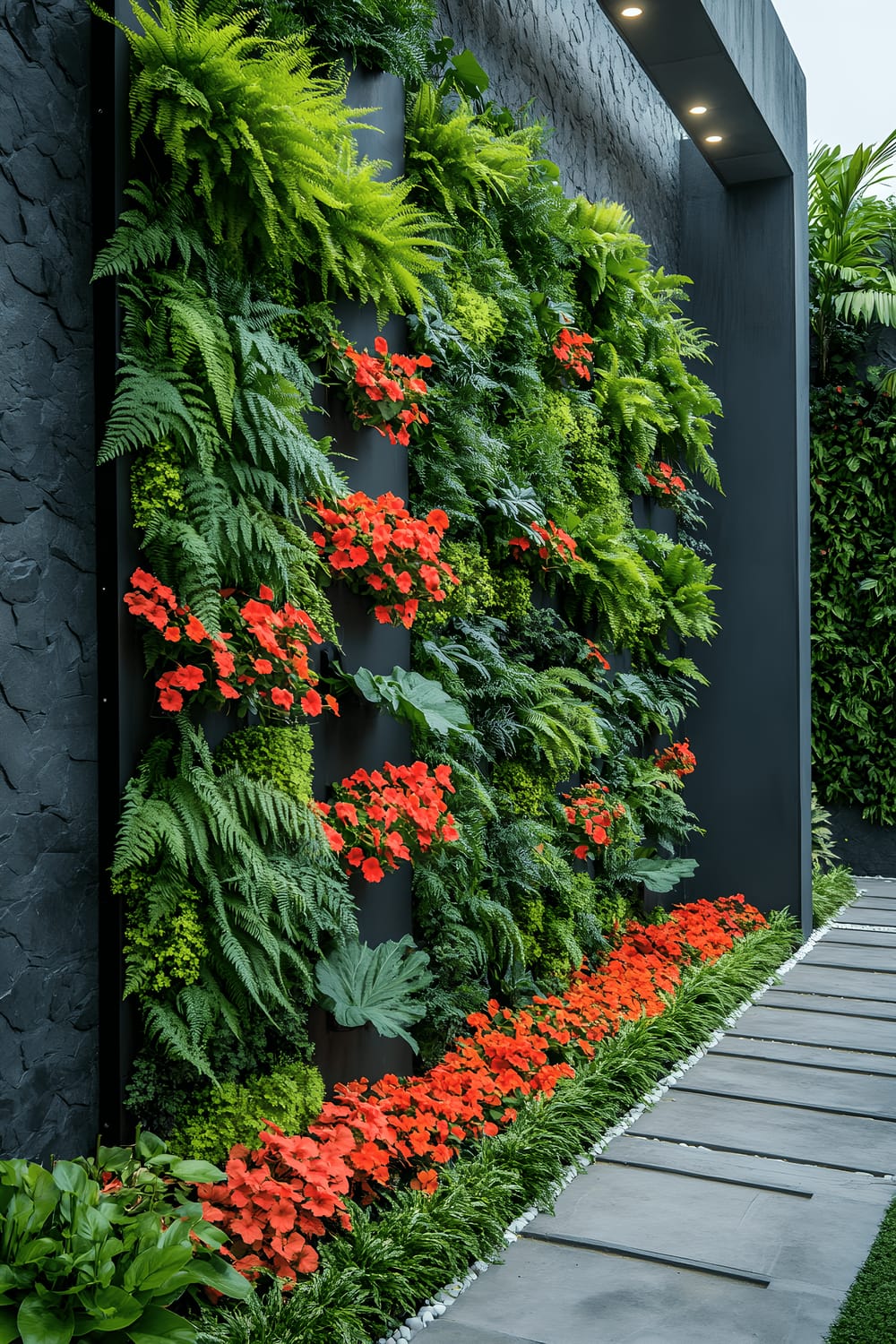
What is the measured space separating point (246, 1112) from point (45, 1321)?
67cm

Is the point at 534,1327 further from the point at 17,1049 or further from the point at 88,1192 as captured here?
the point at 17,1049

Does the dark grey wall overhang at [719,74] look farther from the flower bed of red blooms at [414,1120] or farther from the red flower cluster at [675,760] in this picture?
the flower bed of red blooms at [414,1120]

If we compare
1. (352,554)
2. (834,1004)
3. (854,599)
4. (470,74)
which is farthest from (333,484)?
(854,599)

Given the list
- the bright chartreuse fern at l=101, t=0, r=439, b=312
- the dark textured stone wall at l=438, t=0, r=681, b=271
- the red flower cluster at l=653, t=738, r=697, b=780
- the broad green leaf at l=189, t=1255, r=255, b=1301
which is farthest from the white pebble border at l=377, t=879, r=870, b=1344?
the dark textured stone wall at l=438, t=0, r=681, b=271

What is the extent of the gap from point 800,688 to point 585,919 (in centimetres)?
202

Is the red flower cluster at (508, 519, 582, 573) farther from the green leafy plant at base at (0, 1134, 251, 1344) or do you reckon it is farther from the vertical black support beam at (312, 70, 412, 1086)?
the green leafy plant at base at (0, 1134, 251, 1344)

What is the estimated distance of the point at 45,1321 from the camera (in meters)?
1.54

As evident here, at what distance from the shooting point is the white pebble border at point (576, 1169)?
206cm

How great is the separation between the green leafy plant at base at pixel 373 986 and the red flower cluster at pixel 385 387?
1.28m

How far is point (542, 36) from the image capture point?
4.13 m

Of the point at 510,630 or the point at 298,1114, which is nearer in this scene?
the point at 298,1114

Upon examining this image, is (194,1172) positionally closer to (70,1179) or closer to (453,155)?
(70,1179)

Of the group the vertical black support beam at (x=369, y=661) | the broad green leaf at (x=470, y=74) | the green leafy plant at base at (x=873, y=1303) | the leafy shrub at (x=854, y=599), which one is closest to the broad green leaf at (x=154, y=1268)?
the vertical black support beam at (x=369, y=661)

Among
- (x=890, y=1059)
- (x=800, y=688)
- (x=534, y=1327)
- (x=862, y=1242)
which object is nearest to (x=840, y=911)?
(x=800, y=688)
